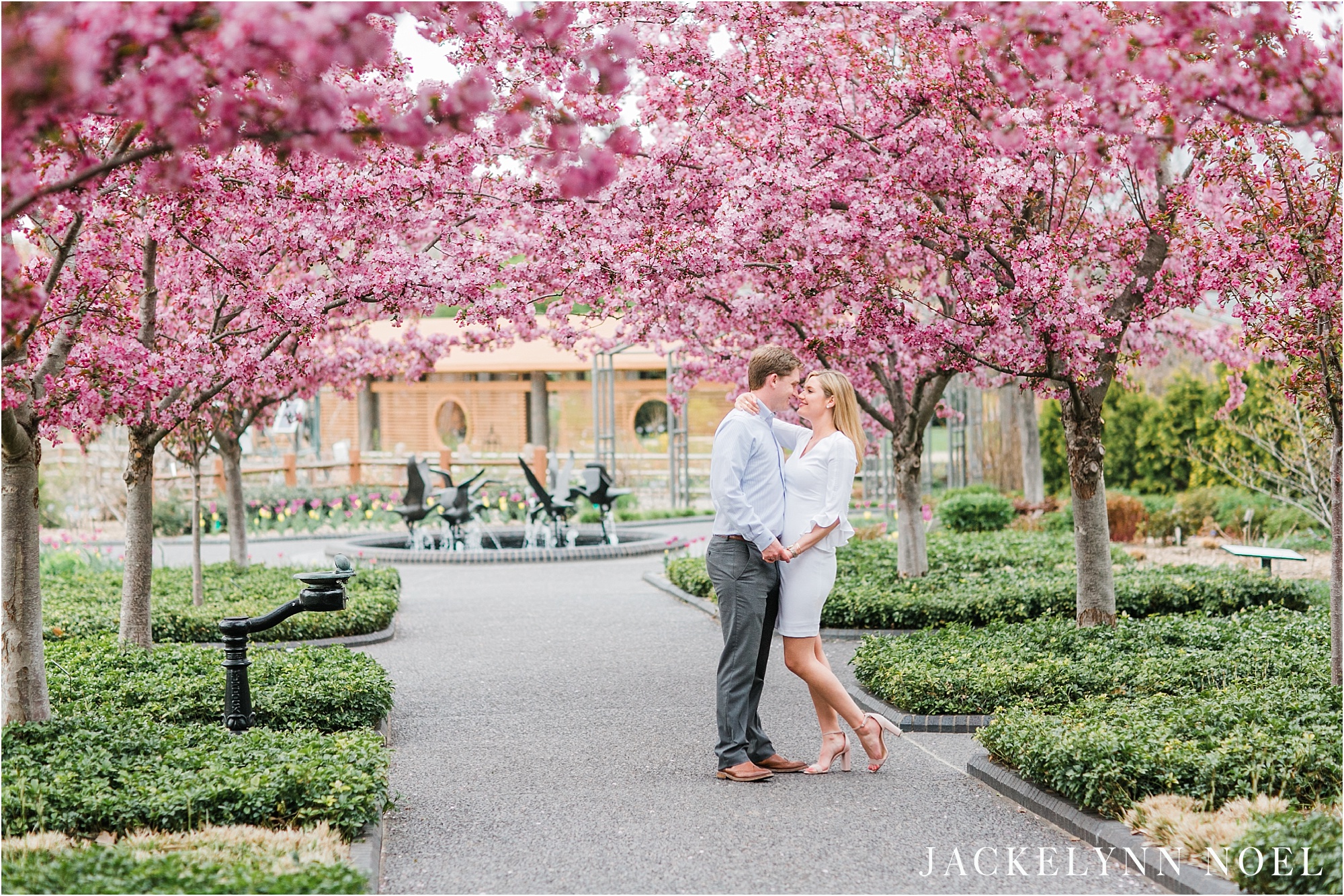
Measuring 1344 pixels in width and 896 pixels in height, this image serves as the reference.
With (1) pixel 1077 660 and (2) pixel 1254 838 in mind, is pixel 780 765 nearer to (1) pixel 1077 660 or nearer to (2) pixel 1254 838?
(2) pixel 1254 838

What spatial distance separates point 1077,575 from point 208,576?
7973 mm

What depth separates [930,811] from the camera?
15.7 feet

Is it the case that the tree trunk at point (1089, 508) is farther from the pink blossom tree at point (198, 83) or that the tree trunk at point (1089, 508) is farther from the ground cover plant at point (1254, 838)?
the pink blossom tree at point (198, 83)

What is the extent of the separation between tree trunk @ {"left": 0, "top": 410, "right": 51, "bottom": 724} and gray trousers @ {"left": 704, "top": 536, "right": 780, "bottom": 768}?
115 inches

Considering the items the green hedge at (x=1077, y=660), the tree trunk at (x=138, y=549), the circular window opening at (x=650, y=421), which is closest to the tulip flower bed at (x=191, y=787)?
the tree trunk at (x=138, y=549)

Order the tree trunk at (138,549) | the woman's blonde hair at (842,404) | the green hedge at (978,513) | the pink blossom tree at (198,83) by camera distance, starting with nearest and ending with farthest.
→ the pink blossom tree at (198,83)
the woman's blonde hair at (842,404)
the tree trunk at (138,549)
the green hedge at (978,513)

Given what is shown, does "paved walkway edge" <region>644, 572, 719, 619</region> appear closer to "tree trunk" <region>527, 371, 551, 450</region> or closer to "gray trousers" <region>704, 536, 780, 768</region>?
"gray trousers" <region>704, 536, 780, 768</region>

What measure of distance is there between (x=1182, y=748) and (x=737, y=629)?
1.79 metres

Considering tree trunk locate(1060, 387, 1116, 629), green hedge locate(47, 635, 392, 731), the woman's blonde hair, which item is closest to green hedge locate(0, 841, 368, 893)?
green hedge locate(47, 635, 392, 731)

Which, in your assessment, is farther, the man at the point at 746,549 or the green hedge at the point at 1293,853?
the man at the point at 746,549

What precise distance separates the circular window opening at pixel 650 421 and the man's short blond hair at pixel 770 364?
2402 centimetres

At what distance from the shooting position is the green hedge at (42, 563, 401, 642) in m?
8.73

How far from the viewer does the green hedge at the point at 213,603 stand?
8.73m

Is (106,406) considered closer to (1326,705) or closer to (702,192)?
(702,192)
